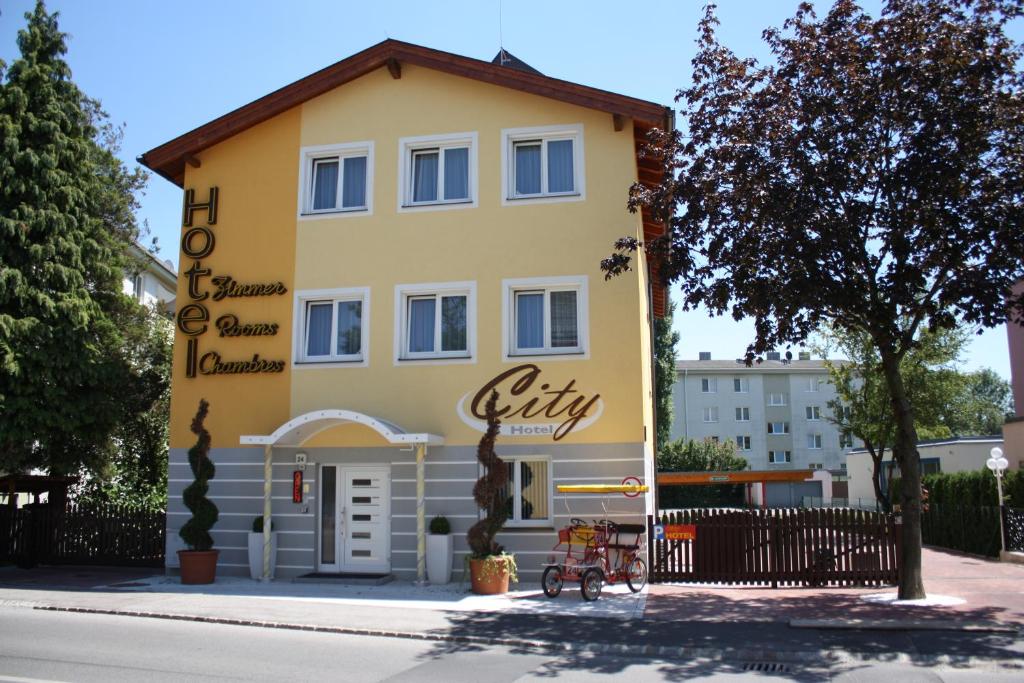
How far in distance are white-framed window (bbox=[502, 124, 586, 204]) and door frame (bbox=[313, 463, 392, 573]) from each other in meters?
5.77

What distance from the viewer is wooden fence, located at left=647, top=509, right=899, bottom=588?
1544 centimetres

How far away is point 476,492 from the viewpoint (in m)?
15.1

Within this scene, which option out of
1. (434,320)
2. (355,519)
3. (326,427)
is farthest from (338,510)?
(434,320)

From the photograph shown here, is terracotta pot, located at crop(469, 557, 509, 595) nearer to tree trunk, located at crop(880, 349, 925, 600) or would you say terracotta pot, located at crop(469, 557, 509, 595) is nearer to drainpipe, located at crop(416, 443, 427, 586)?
drainpipe, located at crop(416, 443, 427, 586)

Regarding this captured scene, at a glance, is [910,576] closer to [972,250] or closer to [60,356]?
[972,250]

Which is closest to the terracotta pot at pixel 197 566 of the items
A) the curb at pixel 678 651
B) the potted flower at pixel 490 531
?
the curb at pixel 678 651

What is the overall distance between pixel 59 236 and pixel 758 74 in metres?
14.5

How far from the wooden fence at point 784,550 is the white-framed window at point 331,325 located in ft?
21.7

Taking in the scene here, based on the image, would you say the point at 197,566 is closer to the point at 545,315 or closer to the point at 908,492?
the point at 545,315

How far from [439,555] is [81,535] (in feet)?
26.9

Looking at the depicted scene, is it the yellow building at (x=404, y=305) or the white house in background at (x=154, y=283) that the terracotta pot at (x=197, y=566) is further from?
the white house in background at (x=154, y=283)

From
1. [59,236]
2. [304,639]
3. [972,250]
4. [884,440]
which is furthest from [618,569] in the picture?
[884,440]

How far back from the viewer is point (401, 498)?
655 inches

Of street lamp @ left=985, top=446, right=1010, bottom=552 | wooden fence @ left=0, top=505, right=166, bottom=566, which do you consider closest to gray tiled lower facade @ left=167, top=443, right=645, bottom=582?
wooden fence @ left=0, top=505, right=166, bottom=566
